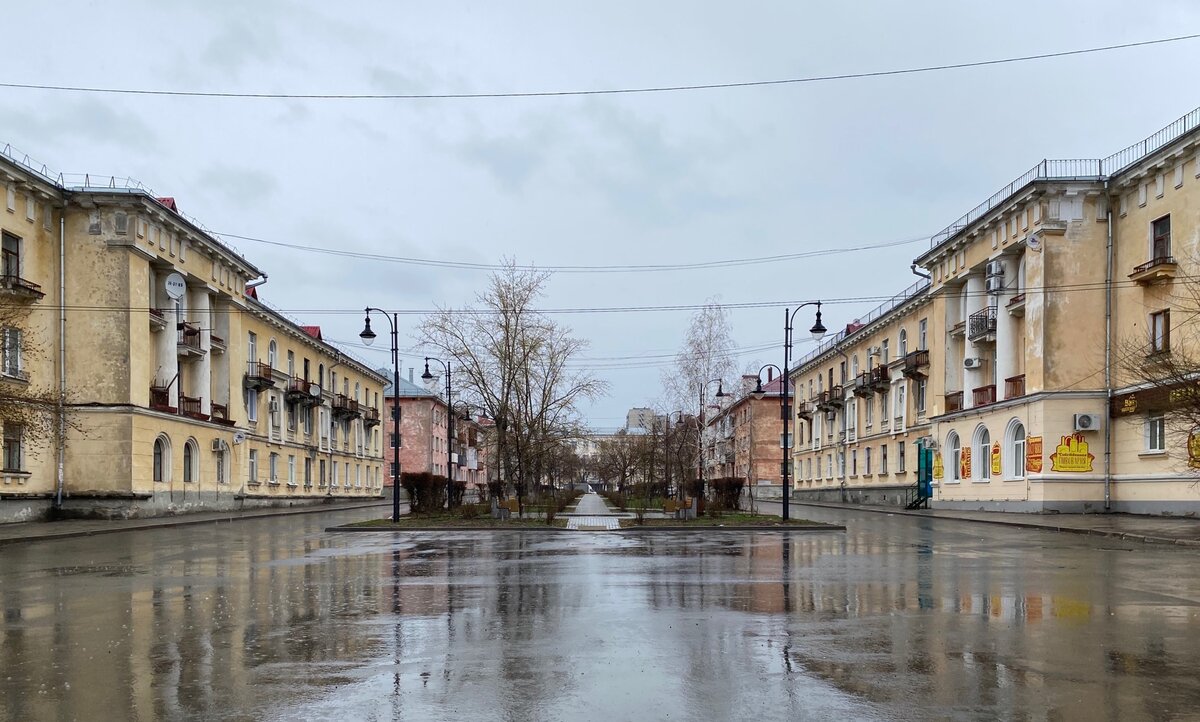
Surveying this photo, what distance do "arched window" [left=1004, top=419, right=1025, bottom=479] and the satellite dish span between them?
34089 mm

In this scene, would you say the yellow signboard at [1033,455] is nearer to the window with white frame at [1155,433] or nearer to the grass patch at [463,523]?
the window with white frame at [1155,433]

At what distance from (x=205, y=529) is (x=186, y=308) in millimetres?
15225

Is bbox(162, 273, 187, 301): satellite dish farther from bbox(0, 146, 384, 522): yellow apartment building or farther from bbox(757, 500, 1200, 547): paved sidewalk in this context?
bbox(757, 500, 1200, 547): paved sidewalk

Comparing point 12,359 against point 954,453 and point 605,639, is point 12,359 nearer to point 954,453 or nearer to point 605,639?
point 605,639

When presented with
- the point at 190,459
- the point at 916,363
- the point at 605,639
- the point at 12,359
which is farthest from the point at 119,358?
the point at 916,363

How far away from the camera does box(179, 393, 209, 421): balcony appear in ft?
127

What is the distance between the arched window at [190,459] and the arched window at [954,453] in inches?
1359

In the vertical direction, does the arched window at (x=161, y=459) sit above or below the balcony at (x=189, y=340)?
below

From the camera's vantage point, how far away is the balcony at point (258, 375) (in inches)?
1826

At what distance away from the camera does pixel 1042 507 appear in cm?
3094

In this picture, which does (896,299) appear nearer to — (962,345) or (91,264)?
(962,345)

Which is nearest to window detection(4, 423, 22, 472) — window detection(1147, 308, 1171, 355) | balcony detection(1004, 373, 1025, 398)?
balcony detection(1004, 373, 1025, 398)

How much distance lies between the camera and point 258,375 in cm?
4672

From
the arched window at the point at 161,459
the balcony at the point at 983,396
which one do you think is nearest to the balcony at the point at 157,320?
A: the arched window at the point at 161,459
